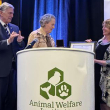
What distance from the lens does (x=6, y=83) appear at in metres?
2.05

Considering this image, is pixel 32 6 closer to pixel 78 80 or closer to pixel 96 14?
pixel 96 14

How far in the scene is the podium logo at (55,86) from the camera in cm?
126

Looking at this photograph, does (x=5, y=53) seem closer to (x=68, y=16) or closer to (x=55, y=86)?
(x=55, y=86)

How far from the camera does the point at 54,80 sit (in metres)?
1.27

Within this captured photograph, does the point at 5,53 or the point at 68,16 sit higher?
the point at 68,16

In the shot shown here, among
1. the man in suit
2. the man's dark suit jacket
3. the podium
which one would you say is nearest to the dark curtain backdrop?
the man in suit

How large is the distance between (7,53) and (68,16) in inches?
45.5

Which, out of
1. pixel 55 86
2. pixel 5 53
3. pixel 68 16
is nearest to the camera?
pixel 55 86

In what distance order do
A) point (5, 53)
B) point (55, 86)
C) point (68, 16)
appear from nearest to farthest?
point (55, 86)
point (5, 53)
point (68, 16)

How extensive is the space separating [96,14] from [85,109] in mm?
1714

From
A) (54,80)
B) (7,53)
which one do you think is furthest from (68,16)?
(54,80)

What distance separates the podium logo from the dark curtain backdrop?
5.02ft

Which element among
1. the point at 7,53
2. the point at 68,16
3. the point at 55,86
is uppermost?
the point at 68,16

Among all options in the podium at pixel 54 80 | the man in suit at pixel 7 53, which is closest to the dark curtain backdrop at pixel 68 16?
the man in suit at pixel 7 53
